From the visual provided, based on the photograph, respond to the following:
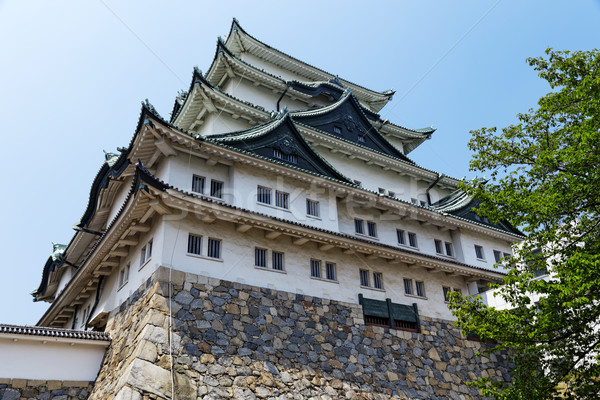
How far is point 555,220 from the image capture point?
11227 mm

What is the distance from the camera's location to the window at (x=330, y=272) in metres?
17.3

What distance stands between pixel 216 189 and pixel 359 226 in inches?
270

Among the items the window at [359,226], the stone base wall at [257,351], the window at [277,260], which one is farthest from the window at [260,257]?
the window at [359,226]

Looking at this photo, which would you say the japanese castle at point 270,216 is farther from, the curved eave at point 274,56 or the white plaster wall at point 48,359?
the white plaster wall at point 48,359

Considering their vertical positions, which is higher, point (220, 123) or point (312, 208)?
point (220, 123)

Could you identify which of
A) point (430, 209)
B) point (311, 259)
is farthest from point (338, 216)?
point (430, 209)

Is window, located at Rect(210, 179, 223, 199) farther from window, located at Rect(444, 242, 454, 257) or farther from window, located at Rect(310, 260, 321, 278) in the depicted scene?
window, located at Rect(444, 242, 454, 257)

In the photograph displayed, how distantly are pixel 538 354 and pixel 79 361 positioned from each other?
44.9 feet

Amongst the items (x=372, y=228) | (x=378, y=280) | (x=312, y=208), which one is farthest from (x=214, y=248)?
(x=372, y=228)

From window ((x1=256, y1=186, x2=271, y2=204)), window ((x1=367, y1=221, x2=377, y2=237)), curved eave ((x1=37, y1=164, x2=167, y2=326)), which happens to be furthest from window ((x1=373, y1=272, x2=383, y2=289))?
curved eave ((x1=37, y1=164, x2=167, y2=326))

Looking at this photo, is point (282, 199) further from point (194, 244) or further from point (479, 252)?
point (479, 252)

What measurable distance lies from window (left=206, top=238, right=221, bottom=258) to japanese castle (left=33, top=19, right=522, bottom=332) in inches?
2.4

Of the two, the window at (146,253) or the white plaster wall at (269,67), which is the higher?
the white plaster wall at (269,67)

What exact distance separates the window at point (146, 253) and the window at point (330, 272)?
6511mm
